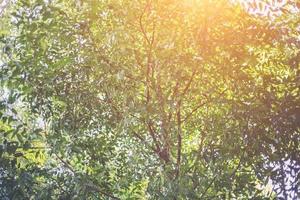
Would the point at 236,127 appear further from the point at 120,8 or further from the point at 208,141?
the point at 120,8

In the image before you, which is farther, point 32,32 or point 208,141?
point 208,141

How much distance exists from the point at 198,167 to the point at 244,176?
581 mm

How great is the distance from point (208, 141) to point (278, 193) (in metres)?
0.64

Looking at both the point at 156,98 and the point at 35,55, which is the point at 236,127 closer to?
the point at 156,98

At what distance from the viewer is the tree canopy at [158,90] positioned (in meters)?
3.04

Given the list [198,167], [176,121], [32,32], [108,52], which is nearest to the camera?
[32,32]

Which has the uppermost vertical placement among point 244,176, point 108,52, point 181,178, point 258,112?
point 108,52

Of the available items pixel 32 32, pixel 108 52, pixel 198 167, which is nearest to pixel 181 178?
pixel 198 167

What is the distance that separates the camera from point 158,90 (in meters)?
3.36

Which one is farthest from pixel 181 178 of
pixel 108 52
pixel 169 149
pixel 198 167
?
pixel 108 52

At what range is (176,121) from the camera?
3678 millimetres

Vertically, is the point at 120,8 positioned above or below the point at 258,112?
above

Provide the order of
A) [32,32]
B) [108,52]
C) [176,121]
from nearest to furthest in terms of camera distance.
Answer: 1. [32,32]
2. [108,52]
3. [176,121]

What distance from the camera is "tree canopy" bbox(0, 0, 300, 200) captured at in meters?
3.04
